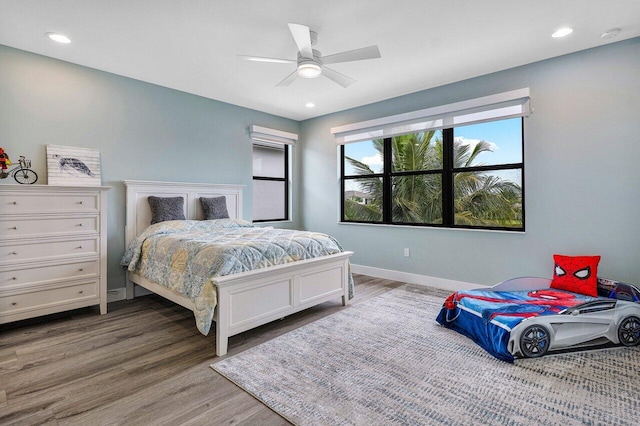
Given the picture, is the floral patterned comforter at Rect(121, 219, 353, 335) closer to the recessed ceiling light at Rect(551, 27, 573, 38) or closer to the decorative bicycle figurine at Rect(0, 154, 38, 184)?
the decorative bicycle figurine at Rect(0, 154, 38, 184)

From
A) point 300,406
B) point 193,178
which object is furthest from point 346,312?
point 193,178

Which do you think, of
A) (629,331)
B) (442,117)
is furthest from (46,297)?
(629,331)

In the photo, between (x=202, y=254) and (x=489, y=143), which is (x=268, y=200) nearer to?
(x=202, y=254)

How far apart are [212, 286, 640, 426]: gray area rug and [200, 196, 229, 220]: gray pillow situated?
85.7 inches

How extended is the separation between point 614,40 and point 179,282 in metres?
4.44

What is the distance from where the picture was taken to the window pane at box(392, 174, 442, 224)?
4.27 metres

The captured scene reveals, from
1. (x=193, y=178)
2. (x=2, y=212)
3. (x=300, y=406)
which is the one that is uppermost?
(x=193, y=178)

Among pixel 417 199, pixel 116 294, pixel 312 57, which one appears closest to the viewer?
pixel 312 57

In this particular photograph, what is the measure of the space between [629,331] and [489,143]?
2.26m

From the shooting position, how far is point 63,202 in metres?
2.96

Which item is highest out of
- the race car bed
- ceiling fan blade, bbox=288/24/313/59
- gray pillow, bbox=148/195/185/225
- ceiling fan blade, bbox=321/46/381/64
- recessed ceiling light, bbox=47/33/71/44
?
recessed ceiling light, bbox=47/33/71/44

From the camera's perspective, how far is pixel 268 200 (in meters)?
5.47

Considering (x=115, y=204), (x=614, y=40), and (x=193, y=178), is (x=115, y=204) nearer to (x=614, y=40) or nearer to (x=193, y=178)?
(x=193, y=178)

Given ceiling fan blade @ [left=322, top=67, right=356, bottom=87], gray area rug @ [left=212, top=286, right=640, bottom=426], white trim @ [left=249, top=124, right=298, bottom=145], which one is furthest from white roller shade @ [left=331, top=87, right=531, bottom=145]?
gray area rug @ [left=212, top=286, right=640, bottom=426]
